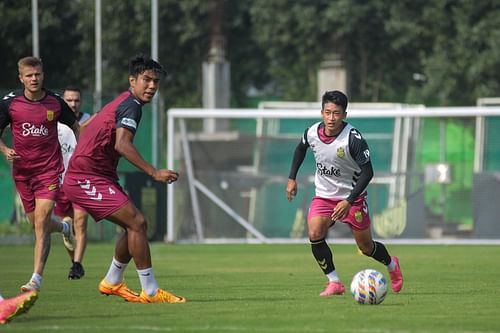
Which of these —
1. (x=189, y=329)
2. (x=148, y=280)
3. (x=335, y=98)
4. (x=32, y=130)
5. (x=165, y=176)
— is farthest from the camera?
(x=32, y=130)

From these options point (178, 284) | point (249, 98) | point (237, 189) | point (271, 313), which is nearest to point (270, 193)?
point (237, 189)

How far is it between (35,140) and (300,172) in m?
13.3

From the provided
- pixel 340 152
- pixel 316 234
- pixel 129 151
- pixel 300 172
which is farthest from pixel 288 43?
pixel 129 151

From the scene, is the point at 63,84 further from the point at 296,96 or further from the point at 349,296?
the point at 349,296

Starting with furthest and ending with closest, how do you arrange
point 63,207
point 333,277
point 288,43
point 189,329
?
point 288,43, point 63,207, point 333,277, point 189,329

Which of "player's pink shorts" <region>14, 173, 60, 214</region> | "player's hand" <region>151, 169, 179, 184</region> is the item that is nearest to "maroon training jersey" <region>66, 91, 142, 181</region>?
"player's hand" <region>151, 169, 179, 184</region>

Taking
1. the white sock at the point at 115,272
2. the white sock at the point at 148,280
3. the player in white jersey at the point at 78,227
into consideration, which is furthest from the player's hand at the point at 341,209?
the player in white jersey at the point at 78,227

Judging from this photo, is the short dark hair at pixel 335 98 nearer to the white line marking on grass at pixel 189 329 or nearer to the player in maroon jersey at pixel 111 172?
the player in maroon jersey at pixel 111 172

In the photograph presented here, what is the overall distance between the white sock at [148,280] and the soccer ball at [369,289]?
187 centimetres

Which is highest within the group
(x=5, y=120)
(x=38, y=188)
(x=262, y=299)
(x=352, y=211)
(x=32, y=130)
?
(x=5, y=120)

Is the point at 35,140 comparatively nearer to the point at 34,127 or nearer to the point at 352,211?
the point at 34,127

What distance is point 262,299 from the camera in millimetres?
11945

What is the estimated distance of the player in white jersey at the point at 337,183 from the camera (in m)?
12.5

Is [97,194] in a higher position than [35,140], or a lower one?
lower
